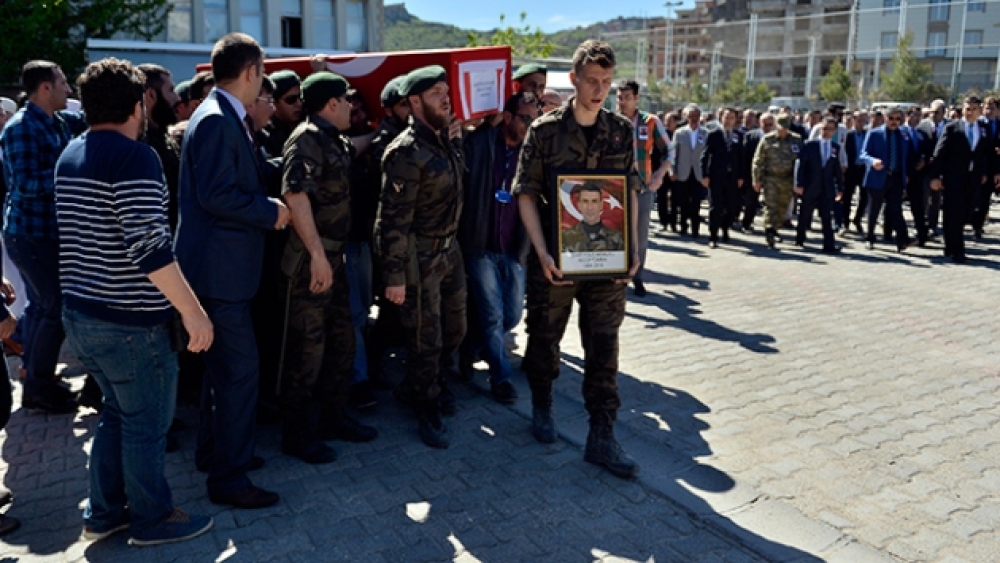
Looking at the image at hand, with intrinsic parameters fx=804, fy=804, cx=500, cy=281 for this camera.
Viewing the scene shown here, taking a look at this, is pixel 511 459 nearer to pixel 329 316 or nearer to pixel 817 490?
pixel 329 316

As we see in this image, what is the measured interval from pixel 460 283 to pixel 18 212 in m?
2.71

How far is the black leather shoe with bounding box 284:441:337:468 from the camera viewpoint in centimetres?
439

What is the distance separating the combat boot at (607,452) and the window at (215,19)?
2852 centimetres

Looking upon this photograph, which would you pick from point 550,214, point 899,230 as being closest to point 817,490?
point 550,214

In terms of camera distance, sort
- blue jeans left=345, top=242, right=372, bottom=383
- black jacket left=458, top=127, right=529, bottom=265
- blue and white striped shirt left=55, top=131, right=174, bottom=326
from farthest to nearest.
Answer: black jacket left=458, top=127, right=529, bottom=265 → blue jeans left=345, top=242, right=372, bottom=383 → blue and white striped shirt left=55, top=131, right=174, bottom=326

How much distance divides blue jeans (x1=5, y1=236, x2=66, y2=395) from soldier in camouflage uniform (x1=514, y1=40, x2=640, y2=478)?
294 cm

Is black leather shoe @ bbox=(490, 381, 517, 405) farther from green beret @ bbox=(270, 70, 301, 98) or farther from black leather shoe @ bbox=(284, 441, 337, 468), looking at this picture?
green beret @ bbox=(270, 70, 301, 98)

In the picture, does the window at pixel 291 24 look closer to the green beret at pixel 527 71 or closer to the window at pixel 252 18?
the window at pixel 252 18

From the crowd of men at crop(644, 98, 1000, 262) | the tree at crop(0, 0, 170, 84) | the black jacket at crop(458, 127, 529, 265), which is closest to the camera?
the black jacket at crop(458, 127, 529, 265)

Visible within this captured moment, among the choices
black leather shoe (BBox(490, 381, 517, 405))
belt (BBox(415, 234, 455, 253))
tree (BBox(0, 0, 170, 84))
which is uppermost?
tree (BBox(0, 0, 170, 84))

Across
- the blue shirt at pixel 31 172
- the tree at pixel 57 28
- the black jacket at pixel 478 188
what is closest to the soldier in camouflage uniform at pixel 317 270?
the black jacket at pixel 478 188

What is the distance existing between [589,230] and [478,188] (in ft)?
4.48

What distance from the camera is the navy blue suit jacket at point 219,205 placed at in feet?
11.6

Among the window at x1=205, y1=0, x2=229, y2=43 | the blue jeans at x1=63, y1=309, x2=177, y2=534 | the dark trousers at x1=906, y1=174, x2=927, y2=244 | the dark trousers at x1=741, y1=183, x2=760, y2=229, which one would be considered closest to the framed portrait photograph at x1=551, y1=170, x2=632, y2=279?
the blue jeans at x1=63, y1=309, x2=177, y2=534
